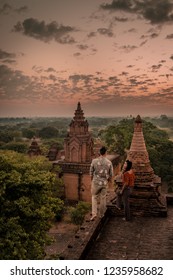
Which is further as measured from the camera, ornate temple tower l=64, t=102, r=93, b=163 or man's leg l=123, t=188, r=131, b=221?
ornate temple tower l=64, t=102, r=93, b=163

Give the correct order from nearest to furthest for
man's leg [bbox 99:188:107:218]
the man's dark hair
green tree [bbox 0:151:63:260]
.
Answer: the man's dark hair
man's leg [bbox 99:188:107:218]
green tree [bbox 0:151:63:260]

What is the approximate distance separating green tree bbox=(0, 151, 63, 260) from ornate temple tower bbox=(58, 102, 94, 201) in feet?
52.0

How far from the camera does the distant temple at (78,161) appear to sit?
28078 millimetres

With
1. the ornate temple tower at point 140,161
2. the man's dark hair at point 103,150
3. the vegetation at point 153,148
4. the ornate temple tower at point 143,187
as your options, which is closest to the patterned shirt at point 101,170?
the man's dark hair at point 103,150

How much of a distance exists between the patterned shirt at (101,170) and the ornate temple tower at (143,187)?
1988 millimetres

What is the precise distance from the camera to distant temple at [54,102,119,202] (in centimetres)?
2808

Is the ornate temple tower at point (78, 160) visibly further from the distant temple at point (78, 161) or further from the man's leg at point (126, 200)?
the man's leg at point (126, 200)

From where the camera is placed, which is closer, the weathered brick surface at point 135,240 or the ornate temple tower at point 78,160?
the weathered brick surface at point 135,240

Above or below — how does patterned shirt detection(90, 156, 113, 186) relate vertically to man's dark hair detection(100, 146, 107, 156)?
below

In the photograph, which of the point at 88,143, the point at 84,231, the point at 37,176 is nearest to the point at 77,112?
Result: the point at 88,143

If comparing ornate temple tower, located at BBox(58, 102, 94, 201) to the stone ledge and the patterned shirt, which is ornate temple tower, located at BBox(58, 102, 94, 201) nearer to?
the stone ledge

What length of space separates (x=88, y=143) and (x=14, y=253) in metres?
20.1

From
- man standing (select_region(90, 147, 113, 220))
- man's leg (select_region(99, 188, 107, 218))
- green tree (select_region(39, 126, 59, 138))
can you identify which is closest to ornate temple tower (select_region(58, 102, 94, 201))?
man's leg (select_region(99, 188, 107, 218))
